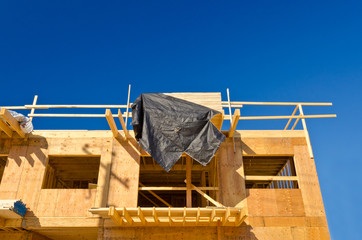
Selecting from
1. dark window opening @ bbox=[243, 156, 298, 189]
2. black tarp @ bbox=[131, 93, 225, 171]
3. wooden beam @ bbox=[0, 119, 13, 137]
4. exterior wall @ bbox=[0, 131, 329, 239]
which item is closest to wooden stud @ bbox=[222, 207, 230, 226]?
exterior wall @ bbox=[0, 131, 329, 239]

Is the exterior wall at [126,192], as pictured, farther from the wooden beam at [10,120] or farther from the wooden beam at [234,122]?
the wooden beam at [10,120]

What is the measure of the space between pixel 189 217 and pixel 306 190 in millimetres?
4876

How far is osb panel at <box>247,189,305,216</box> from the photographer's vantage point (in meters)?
12.1

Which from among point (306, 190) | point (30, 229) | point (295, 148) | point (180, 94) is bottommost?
point (30, 229)

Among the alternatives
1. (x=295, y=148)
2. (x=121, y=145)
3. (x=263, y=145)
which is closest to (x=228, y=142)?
(x=263, y=145)

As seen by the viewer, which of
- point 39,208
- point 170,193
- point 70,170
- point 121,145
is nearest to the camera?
point 39,208

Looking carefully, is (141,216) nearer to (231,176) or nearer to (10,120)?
(231,176)

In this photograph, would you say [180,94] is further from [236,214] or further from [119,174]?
[236,214]

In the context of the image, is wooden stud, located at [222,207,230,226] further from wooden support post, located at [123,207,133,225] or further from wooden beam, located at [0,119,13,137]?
wooden beam, located at [0,119,13,137]

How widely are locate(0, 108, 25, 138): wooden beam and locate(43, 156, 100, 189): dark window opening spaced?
185 cm

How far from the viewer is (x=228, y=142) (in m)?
13.4

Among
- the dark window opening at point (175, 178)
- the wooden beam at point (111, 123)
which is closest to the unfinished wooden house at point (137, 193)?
the wooden beam at point (111, 123)

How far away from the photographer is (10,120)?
39.6 feet

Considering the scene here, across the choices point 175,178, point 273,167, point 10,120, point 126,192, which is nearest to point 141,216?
point 126,192
